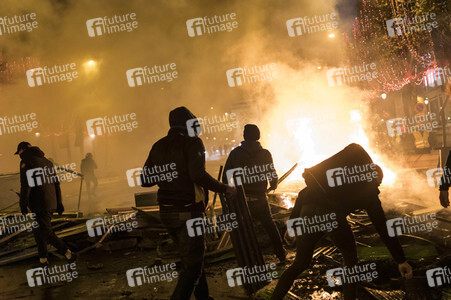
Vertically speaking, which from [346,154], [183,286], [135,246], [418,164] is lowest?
[418,164]

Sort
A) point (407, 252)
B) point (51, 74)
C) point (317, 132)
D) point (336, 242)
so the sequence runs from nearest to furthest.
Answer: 1. point (336, 242)
2. point (407, 252)
3. point (51, 74)
4. point (317, 132)

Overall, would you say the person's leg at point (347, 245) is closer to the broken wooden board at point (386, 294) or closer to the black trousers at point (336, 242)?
the black trousers at point (336, 242)

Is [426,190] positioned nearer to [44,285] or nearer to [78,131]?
[44,285]

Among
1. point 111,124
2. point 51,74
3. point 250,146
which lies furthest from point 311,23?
point 111,124

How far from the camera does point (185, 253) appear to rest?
2.91 metres

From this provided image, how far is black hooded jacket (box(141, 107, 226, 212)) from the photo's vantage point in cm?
297

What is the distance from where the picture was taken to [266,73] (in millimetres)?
20281

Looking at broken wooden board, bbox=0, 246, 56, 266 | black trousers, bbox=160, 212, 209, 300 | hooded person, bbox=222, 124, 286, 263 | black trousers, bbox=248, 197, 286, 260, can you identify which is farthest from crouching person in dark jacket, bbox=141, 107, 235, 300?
broken wooden board, bbox=0, 246, 56, 266

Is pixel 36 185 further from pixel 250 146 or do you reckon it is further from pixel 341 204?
pixel 341 204

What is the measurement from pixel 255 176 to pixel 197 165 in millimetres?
1724

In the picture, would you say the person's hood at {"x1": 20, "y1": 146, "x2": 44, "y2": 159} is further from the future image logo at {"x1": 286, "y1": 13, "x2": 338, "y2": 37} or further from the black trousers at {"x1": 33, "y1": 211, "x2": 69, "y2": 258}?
the future image logo at {"x1": 286, "y1": 13, "x2": 338, "y2": 37}

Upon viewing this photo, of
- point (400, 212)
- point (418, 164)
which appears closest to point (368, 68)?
point (418, 164)

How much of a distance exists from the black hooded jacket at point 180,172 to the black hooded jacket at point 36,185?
298 centimetres

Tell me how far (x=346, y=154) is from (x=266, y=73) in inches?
727
